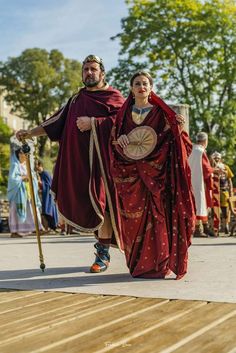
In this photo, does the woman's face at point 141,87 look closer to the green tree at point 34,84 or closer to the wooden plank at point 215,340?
the wooden plank at point 215,340

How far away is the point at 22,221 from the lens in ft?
41.4

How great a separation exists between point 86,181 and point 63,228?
7.55 metres

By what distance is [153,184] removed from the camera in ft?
17.0

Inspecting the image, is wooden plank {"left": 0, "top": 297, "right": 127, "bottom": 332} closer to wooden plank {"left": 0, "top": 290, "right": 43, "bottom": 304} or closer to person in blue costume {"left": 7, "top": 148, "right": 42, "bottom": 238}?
wooden plank {"left": 0, "top": 290, "right": 43, "bottom": 304}

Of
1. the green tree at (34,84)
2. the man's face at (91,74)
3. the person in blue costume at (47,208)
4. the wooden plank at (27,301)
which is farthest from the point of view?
the green tree at (34,84)

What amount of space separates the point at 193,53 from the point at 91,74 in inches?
990

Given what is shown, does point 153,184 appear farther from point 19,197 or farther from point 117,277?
point 19,197

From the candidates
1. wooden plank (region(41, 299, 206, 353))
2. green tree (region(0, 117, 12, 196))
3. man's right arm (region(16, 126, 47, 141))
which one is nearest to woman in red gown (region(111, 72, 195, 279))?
man's right arm (region(16, 126, 47, 141))

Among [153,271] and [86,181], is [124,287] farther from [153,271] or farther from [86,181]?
[86,181]

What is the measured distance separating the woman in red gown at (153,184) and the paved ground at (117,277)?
209mm

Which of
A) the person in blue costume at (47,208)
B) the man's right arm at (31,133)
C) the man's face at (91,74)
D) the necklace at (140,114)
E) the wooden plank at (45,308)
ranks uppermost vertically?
the man's face at (91,74)

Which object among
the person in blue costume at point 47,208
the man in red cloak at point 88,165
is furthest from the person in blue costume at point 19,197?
the man in red cloak at point 88,165

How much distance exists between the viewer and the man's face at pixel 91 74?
5730 mm

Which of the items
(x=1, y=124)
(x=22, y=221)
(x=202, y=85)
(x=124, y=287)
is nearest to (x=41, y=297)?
(x=124, y=287)
